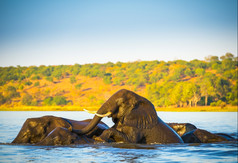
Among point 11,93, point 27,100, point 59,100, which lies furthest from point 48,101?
point 11,93

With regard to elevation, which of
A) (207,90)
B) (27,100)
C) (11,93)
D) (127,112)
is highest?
(207,90)

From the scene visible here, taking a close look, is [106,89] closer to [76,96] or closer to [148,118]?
[76,96]

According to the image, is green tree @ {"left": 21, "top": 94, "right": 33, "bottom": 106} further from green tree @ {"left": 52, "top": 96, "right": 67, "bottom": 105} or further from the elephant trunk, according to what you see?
the elephant trunk

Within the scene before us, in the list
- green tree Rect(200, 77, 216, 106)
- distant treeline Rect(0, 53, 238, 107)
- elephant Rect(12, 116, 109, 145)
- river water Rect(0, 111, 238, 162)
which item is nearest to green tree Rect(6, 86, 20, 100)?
distant treeline Rect(0, 53, 238, 107)

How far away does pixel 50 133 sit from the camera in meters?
9.79

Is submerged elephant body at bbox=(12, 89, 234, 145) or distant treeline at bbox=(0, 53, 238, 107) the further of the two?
distant treeline at bbox=(0, 53, 238, 107)

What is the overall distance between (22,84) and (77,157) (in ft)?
370

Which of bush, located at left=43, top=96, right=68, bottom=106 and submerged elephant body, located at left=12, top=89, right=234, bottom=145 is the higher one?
submerged elephant body, located at left=12, top=89, right=234, bottom=145

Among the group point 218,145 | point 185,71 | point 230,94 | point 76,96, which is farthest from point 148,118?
point 185,71

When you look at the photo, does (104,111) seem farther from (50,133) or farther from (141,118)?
(50,133)

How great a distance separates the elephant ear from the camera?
9781 millimetres

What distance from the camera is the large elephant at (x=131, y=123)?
382 inches

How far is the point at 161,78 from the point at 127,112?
109 m

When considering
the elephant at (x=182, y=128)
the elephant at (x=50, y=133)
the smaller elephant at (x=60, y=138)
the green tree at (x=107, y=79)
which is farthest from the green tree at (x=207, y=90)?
the smaller elephant at (x=60, y=138)
